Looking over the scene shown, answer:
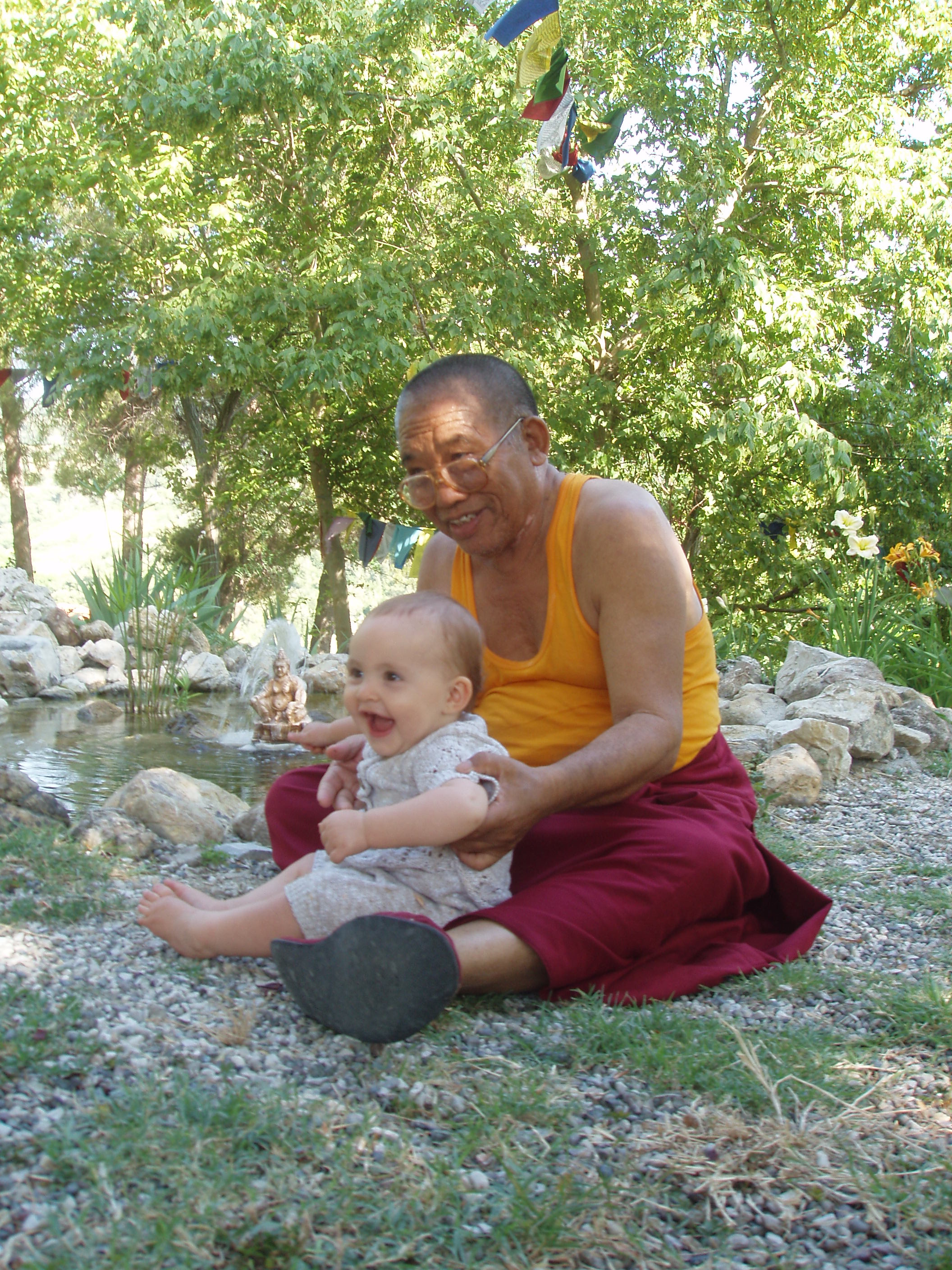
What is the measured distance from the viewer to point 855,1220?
1.23 metres

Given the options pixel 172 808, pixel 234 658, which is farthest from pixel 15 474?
pixel 172 808

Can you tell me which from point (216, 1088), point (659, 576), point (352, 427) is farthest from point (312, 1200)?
point (352, 427)

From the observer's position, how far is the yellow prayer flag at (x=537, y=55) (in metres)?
6.28

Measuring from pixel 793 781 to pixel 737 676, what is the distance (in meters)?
2.54

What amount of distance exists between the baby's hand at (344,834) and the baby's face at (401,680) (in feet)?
0.63

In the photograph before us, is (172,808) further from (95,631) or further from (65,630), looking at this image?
(65,630)

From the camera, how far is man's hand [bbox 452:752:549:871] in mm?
1851

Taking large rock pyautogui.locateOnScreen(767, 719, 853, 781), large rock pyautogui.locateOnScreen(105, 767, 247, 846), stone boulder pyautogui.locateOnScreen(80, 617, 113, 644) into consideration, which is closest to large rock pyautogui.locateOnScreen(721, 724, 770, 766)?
large rock pyautogui.locateOnScreen(767, 719, 853, 781)

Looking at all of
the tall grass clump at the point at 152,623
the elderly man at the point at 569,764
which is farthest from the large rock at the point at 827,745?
the tall grass clump at the point at 152,623

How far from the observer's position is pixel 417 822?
5.86ft

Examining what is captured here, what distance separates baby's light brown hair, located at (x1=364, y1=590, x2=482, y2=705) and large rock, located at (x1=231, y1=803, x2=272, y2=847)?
1.34m

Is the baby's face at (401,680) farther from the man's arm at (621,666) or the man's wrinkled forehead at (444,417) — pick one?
the man's wrinkled forehead at (444,417)

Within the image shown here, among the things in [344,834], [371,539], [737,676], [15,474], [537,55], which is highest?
[537,55]

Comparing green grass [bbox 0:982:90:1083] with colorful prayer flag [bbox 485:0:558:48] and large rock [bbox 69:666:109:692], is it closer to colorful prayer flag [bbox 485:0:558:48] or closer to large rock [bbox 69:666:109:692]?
colorful prayer flag [bbox 485:0:558:48]
